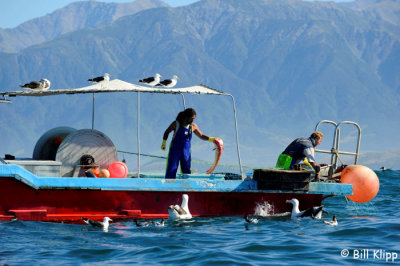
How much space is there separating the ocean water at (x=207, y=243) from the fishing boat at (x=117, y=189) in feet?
0.80

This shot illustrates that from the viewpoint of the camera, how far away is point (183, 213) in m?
12.8

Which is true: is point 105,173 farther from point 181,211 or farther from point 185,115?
point 185,115

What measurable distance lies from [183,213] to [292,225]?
80.0 inches

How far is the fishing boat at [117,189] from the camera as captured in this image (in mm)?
12195

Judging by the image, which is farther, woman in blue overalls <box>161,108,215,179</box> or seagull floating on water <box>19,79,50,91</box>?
seagull floating on water <box>19,79,50,91</box>

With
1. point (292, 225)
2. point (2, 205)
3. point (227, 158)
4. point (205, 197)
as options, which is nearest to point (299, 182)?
point (292, 225)

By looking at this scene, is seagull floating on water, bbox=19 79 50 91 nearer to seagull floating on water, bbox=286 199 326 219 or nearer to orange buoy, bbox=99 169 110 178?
orange buoy, bbox=99 169 110 178

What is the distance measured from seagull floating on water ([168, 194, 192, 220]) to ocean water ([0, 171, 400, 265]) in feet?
0.48

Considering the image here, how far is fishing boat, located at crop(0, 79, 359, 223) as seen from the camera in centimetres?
1220

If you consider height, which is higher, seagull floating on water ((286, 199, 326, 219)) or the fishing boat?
the fishing boat

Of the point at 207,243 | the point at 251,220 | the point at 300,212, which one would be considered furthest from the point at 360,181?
the point at 207,243

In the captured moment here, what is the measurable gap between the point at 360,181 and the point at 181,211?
13.1 ft

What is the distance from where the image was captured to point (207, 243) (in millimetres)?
11320

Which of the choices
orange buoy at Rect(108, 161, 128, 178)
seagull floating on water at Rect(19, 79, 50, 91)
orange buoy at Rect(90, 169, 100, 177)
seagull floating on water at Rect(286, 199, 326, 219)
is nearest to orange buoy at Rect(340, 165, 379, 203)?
seagull floating on water at Rect(286, 199, 326, 219)
